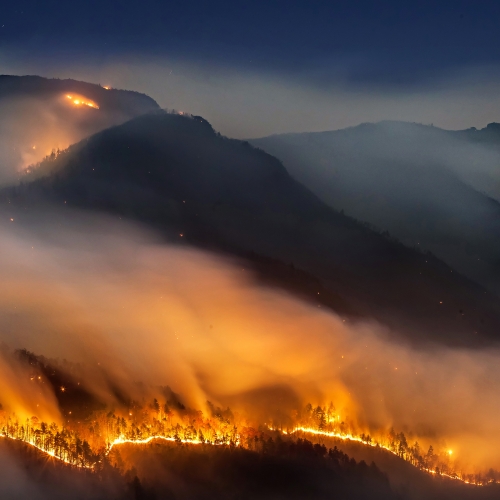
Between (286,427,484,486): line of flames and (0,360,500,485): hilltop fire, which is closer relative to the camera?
(0,360,500,485): hilltop fire

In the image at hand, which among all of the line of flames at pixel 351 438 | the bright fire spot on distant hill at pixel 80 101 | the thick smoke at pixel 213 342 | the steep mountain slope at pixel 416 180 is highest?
the bright fire spot on distant hill at pixel 80 101

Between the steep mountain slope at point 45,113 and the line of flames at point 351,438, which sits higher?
the steep mountain slope at point 45,113

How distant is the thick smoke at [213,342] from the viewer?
158ft

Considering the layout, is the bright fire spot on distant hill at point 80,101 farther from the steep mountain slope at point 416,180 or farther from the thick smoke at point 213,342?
the steep mountain slope at point 416,180

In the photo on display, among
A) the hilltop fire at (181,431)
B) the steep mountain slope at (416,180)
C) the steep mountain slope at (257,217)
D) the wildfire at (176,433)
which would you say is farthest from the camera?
the steep mountain slope at (416,180)

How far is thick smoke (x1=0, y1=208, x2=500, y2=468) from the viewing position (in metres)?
48.1

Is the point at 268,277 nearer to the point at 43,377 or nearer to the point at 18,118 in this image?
the point at 43,377

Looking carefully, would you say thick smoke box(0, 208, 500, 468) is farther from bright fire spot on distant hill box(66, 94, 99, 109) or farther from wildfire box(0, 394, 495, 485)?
bright fire spot on distant hill box(66, 94, 99, 109)

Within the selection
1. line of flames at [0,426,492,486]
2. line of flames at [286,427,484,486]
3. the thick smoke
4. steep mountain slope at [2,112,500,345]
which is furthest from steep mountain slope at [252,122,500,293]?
line of flames at [0,426,492,486]

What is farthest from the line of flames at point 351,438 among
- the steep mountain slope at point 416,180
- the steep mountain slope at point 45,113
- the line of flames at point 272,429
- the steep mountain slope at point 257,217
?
the steep mountain slope at point 45,113

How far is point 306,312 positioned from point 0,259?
79.5 ft

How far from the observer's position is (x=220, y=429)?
4747cm

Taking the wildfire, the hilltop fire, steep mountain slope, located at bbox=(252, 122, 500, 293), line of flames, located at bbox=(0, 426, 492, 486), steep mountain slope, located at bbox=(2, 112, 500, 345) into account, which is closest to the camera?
line of flames, located at bbox=(0, 426, 492, 486)

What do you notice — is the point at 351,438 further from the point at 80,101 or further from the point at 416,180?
the point at 416,180
